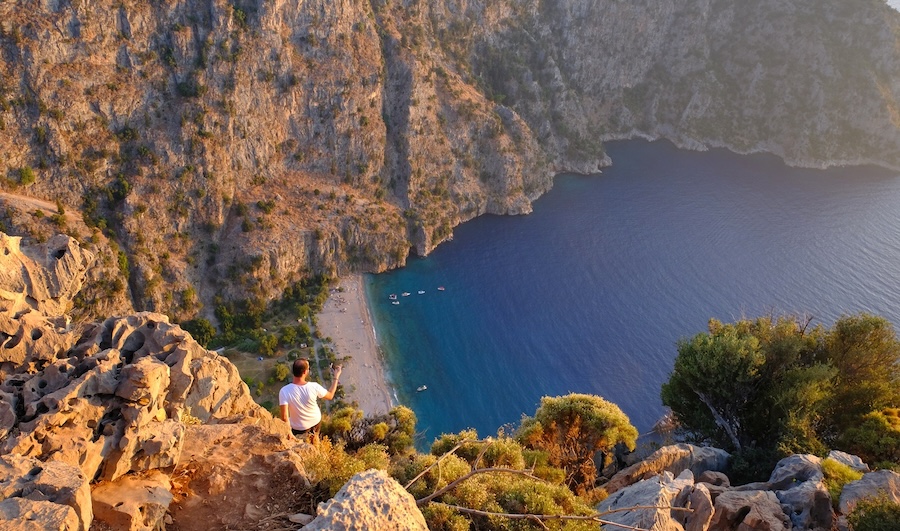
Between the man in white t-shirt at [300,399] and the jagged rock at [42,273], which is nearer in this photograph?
the man in white t-shirt at [300,399]

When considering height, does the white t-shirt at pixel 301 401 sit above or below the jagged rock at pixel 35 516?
below

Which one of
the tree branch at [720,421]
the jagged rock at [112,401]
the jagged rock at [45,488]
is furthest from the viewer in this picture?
the tree branch at [720,421]

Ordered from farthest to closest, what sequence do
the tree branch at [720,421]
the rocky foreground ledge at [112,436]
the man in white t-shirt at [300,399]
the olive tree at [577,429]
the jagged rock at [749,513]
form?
the tree branch at [720,421]
the olive tree at [577,429]
the jagged rock at [749,513]
the man in white t-shirt at [300,399]
the rocky foreground ledge at [112,436]

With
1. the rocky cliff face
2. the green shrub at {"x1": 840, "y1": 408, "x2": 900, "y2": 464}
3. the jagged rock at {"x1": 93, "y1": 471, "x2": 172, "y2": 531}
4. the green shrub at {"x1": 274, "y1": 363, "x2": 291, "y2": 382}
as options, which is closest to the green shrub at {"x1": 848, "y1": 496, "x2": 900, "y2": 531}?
the green shrub at {"x1": 840, "y1": 408, "x2": 900, "y2": 464}

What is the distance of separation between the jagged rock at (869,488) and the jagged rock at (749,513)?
1.97 m

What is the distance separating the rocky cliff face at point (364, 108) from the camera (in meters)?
60.7

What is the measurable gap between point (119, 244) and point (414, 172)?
44457 millimetres

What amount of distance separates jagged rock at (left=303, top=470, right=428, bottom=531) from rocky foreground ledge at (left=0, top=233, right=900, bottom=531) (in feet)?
0.08

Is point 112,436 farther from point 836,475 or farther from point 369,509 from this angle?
point 836,475

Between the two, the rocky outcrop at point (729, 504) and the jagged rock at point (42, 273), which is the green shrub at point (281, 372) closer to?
the jagged rock at point (42, 273)

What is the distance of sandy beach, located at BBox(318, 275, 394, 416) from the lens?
55938 mm

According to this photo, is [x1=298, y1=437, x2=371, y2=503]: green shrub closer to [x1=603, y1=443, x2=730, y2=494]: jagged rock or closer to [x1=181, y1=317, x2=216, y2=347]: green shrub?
[x1=603, y1=443, x2=730, y2=494]: jagged rock

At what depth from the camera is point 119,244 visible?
201 ft

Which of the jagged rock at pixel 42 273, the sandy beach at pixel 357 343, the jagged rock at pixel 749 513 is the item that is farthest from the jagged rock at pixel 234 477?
the sandy beach at pixel 357 343
